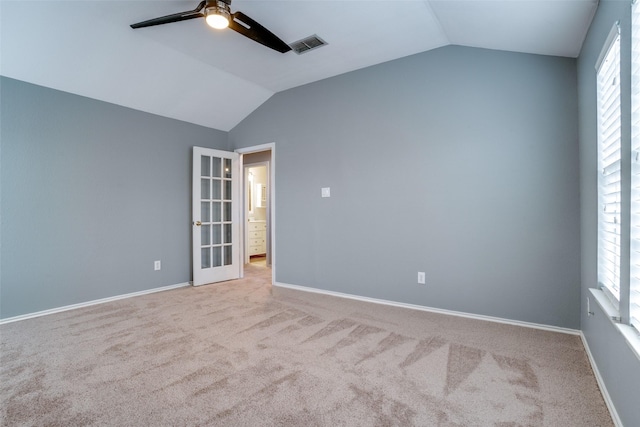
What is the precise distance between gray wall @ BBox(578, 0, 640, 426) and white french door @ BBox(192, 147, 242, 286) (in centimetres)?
414

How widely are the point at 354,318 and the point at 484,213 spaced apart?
161cm

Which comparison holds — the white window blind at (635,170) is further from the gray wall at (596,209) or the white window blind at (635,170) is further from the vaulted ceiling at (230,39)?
the vaulted ceiling at (230,39)

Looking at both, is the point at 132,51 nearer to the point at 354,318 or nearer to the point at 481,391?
the point at 354,318

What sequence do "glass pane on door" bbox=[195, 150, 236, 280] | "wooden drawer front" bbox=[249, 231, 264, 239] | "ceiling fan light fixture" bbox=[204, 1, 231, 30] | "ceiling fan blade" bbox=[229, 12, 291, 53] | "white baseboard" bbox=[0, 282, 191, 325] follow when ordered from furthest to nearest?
1. "wooden drawer front" bbox=[249, 231, 264, 239]
2. "glass pane on door" bbox=[195, 150, 236, 280]
3. "white baseboard" bbox=[0, 282, 191, 325]
4. "ceiling fan blade" bbox=[229, 12, 291, 53]
5. "ceiling fan light fixture" bbox=[204, 1, 231, 30]

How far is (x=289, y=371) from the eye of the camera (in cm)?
198

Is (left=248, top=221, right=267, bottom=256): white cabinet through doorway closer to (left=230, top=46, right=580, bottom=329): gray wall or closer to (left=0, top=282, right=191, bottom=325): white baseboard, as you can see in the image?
(left=0, top=282, right=191, bottom=325): white baseboard

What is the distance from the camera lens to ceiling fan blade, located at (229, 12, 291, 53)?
2.18 meters

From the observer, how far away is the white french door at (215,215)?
4285 mm

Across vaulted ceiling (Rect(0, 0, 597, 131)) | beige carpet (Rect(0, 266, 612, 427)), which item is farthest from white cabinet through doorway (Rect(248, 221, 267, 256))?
beige carpet (Rect(0, 266, 612, 427))

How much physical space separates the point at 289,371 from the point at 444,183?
2.28m

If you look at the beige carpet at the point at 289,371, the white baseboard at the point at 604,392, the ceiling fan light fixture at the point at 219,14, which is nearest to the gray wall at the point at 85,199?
the beige carpet at the point at 289,371

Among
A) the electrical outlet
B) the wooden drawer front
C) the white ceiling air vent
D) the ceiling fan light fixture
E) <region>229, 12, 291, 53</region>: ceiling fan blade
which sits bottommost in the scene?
the electrical outlet

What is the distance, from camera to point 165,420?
1.53 meters

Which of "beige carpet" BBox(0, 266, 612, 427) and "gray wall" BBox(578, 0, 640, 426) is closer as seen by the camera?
"gray wall" BBox(578, 0, 640, 426)
